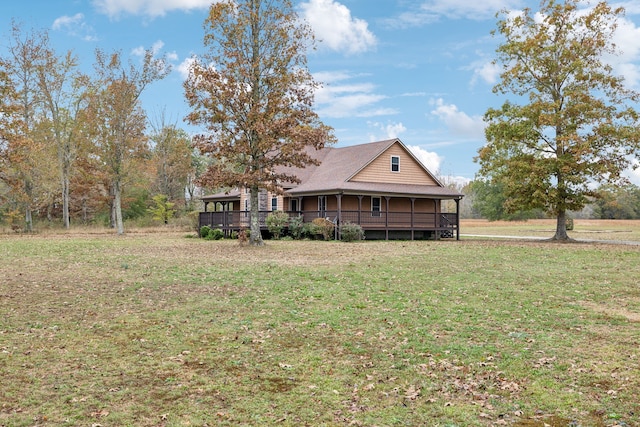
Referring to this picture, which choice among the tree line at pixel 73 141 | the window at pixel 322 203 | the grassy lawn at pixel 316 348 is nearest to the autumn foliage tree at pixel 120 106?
the tree line at pixel 73 141

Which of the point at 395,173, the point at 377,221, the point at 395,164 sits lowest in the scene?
the point at 377,221

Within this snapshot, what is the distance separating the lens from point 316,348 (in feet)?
24.6

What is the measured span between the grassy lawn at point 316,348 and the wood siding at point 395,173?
59.1 ft

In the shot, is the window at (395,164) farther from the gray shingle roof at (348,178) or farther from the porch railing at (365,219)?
the porch railing at (365,219)

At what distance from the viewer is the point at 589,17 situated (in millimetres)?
29969

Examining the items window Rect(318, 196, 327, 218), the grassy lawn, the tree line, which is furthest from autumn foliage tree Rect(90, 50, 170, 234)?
the grassy lawn

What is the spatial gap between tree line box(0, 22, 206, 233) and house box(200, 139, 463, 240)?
6.99m

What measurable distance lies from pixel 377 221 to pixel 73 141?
91.5 feet

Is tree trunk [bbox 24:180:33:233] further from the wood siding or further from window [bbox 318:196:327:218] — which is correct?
the wood siding

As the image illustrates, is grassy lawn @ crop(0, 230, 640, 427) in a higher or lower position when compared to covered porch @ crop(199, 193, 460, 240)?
lower

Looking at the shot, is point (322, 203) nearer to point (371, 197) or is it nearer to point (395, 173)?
point (371, 197)

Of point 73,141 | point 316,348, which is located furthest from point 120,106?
point 316,348

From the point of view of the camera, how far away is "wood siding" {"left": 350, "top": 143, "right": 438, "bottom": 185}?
32.1 meters

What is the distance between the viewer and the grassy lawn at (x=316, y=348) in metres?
5.34
